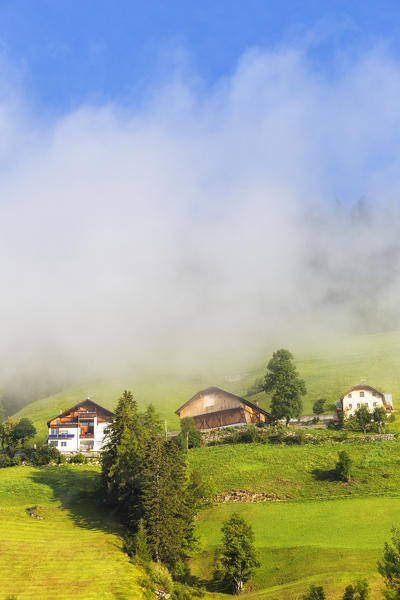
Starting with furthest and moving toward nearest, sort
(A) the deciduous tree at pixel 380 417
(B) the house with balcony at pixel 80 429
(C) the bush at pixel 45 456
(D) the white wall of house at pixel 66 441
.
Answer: (B) the house with balcony at pixel 80 429 → (D) the white wall of house at pixel 66 441 → (A) the deciduous tree at pixel 380 417 → (C) the bush at pixel 45 456

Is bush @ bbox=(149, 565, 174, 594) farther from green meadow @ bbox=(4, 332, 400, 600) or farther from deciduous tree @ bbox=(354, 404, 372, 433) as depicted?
deciduous tree @ bbox=(354, 404, 372, 433)

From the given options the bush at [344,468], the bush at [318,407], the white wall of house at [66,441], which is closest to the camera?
the bush at [344,468]

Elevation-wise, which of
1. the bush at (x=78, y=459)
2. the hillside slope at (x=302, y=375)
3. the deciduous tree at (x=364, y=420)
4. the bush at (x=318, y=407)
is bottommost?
the bush at (x=78, y=459)

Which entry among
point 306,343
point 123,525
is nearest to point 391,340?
point 306,343

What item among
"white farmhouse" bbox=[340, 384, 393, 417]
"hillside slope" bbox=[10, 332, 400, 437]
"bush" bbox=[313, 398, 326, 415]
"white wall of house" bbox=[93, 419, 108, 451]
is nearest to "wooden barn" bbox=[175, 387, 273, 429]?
"hillside slope" bbox=[10, 332, 400, 437]

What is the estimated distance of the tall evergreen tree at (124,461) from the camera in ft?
202

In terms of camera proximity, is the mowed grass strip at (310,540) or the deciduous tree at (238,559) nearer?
the mowed grass strip at (310,540)

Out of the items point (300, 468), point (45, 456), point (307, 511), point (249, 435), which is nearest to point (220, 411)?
point (249, 435)

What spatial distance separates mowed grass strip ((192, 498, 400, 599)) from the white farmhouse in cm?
4724

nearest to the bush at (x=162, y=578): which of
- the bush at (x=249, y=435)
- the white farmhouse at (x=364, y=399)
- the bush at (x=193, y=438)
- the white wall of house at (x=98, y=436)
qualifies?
the bush at (x=193, y=438)

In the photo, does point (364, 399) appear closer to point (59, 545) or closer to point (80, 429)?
point (80, 429)

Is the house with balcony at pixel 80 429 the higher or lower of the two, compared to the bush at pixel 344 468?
higher

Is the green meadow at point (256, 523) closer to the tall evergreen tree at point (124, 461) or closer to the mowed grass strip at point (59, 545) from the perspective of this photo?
the mowed grass strip at point (59, 545)

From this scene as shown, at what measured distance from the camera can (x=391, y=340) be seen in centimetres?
17275
